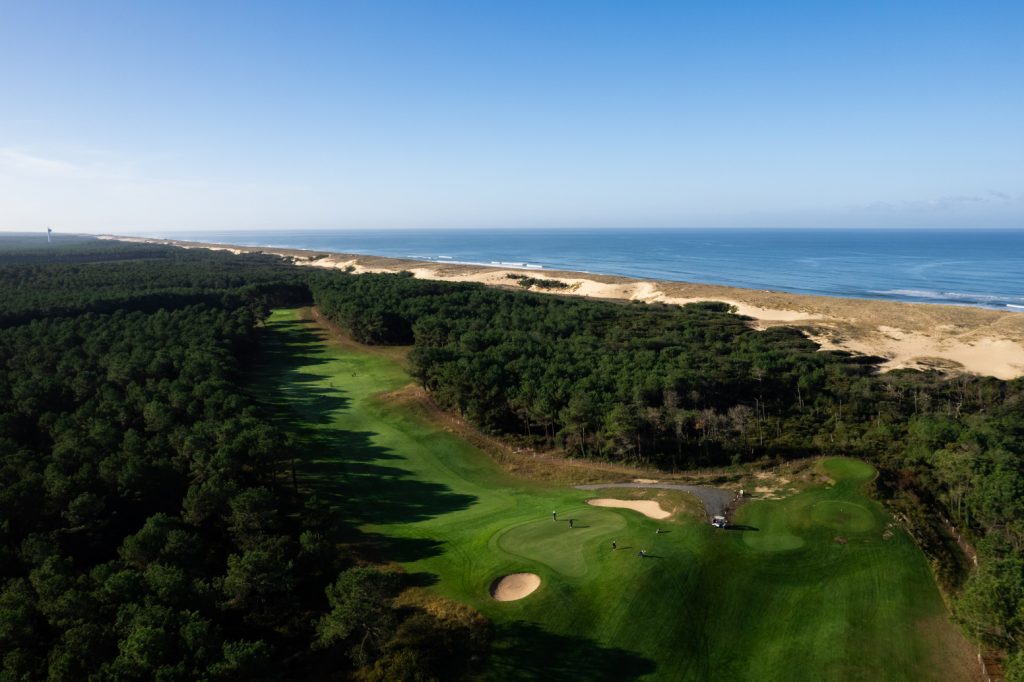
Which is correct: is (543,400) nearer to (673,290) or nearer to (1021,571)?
(1021,571)

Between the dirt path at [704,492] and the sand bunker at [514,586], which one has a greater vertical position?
the dirt path at [704,492]

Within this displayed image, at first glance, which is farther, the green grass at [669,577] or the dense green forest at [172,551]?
the green grass at [669,577]

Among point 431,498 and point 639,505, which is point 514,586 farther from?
point 431,498

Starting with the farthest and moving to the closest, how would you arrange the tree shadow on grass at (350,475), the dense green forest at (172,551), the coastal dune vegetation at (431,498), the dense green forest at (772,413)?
the tree shadow on grass at (350,475) < the dense green forest at (772,413) < the coastal dune vegetation at (431,498) < the dense green forest at (172,551)

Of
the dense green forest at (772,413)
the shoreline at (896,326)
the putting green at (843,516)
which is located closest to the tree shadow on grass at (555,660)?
the dense green forest at (772,413)

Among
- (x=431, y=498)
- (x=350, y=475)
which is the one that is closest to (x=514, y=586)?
(x=431, y=498)

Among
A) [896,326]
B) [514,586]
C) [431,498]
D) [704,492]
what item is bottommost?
[431,498]

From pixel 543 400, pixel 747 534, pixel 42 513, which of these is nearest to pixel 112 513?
pixel 42 513

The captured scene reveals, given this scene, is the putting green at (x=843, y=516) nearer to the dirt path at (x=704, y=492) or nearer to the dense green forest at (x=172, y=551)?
the dirt path at (x=704, y=492)
